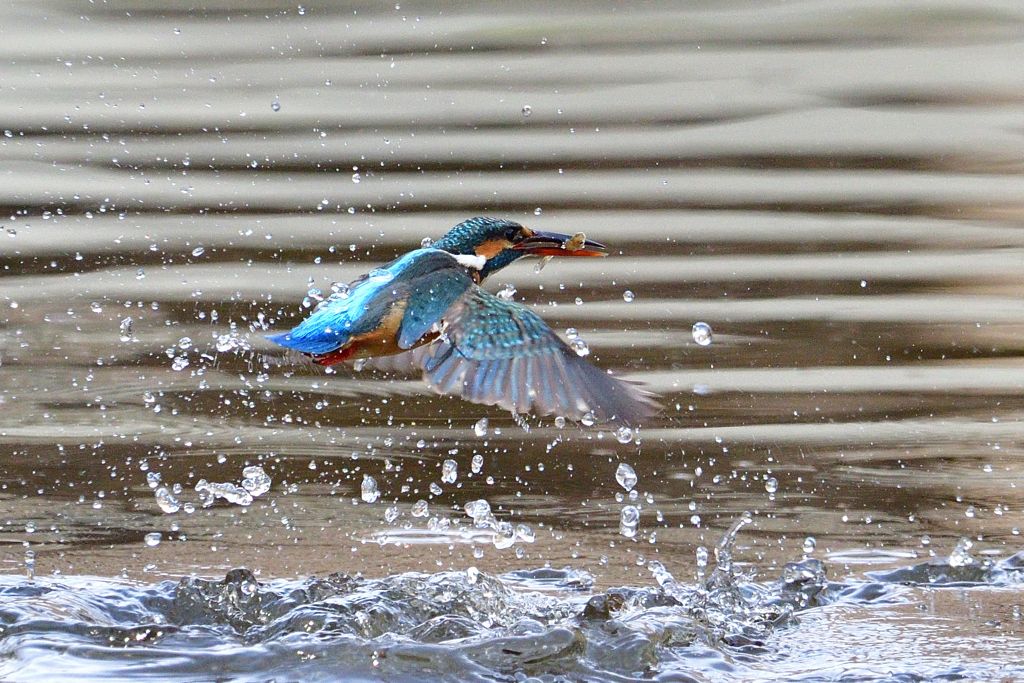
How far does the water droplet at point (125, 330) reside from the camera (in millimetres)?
4501

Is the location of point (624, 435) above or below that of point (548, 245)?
below

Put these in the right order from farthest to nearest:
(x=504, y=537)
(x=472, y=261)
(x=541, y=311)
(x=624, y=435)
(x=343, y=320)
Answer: (x=541, y=311) < (x=624, y=435) < (x=504, y=537) < (x=472, y=261) < (x=343, y=320)

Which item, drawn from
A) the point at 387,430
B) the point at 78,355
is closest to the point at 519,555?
the point at 387,430

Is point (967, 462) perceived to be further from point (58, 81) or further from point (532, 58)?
point (58, 81)

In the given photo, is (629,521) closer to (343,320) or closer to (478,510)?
(478,510)

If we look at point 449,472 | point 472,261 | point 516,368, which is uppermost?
point 472,261

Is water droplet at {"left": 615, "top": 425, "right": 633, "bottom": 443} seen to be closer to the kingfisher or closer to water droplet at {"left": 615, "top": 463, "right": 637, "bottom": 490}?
water droplet at {"left": 615, "top": 463, "right": 637, "bottom": 490}

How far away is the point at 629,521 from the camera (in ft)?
11.2

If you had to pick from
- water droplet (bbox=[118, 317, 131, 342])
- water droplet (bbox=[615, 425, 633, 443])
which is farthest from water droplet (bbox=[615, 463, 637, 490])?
water droplet (bbox=[118, 317, 131, 342])

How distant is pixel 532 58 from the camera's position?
6637mm

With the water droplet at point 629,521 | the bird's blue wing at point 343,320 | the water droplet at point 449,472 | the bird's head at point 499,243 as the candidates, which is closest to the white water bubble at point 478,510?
the water droplet at point 449,472

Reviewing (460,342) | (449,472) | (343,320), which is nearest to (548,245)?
(460,342)

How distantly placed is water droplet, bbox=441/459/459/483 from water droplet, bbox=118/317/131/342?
136 cm

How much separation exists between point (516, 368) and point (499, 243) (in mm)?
420
